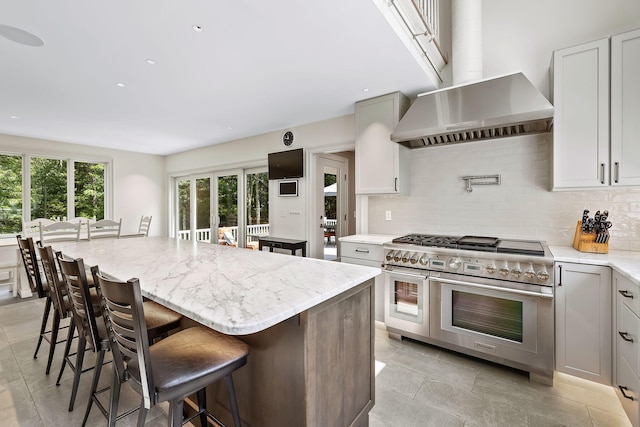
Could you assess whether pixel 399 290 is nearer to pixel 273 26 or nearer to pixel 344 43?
pixel 344 43

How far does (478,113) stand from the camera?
2.53 m

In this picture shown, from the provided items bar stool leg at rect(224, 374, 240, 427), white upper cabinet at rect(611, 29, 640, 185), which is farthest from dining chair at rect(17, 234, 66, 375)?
white upper cabinet at rect(611, 29, 640, 185)

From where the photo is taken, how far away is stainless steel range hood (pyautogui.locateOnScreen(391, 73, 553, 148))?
92.9 inches

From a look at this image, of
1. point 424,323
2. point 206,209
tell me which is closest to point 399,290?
point 424,323

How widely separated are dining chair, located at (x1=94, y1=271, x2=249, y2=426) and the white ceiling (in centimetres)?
176

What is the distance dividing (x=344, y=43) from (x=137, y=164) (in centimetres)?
597

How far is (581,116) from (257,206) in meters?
4.52

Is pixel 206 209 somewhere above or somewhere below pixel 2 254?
above

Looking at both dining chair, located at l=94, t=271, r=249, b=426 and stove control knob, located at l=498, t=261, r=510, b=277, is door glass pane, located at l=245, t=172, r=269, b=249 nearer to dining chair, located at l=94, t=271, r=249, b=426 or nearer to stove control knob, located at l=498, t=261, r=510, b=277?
stove control knob, located at l=498, t=261, r=510, b=277

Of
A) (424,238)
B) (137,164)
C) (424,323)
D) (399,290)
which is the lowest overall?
(424,323)

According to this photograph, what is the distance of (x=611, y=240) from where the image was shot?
7.95ft

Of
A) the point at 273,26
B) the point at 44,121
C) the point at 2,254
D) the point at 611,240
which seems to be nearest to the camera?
the point at 273,26

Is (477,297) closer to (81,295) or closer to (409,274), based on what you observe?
(409,274)

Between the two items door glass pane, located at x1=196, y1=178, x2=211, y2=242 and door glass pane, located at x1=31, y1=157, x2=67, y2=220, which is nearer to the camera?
door glass pane, located at x1=31, y1=157, x2=67, y2=220
